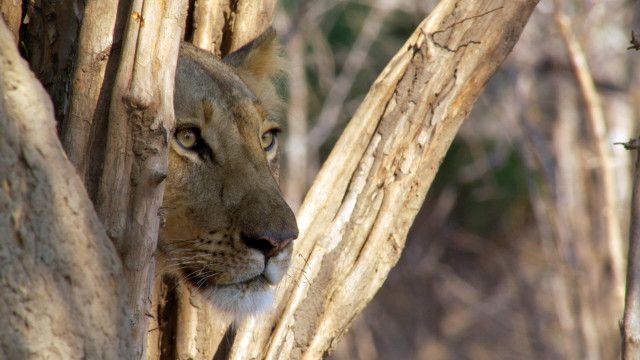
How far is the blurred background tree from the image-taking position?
6.70 metres

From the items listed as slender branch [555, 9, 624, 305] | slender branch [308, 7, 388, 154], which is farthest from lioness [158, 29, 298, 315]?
slender branch [308, 7, 388, 154]

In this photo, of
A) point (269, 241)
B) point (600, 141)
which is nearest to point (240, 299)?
point (269, 241)

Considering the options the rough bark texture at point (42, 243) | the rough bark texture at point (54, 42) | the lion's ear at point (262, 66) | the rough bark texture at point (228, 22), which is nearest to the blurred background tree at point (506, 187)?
the lion's ear at point (262, 66)

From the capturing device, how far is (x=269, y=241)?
9.84ft

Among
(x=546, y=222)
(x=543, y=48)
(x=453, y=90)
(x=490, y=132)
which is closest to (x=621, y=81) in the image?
(x=543, y=48)

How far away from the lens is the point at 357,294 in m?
3.14

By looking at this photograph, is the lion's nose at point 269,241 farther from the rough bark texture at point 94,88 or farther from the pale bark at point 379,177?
the rough bark texture at point 94,88

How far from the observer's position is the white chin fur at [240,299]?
9.83 feet

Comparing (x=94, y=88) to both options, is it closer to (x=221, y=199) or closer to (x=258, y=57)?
(x=221, y=199)

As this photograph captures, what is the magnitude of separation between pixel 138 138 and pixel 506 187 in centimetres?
1134

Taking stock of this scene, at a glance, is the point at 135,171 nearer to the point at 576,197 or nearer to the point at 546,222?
the point at 576,197

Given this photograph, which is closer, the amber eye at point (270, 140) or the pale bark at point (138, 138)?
the pale bark at point (138, 138)

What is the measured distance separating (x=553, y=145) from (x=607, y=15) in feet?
3.41

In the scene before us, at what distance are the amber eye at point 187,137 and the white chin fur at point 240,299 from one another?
1.59ft
